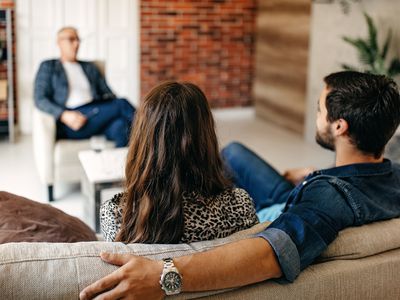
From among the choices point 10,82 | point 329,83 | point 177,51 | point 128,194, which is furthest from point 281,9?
point 128,194

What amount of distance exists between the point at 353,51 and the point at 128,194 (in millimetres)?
4120

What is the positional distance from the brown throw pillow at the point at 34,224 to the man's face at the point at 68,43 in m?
2.74

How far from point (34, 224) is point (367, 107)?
1.01 m

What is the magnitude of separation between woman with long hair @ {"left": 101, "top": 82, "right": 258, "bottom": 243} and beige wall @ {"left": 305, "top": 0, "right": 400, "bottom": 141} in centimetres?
364

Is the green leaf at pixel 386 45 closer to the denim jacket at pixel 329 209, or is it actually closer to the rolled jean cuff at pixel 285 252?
the denim jacket at pixel 329 209

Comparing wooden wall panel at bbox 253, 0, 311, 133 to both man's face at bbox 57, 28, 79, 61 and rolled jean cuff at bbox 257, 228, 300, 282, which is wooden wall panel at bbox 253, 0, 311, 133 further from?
rolled jean cuff at bbox 257, 228, 300, 282

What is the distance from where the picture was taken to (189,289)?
4.28 ft

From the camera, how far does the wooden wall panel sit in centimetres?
608

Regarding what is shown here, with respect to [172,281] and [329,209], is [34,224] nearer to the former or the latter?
[172,281]

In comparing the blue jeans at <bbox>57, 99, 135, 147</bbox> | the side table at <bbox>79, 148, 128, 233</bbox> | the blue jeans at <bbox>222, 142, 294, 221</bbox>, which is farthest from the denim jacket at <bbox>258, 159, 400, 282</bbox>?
the blue jeans at <bbox>57, 99, 135, 147</bbox>

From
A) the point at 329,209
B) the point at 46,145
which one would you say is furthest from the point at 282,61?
the point at 329,209

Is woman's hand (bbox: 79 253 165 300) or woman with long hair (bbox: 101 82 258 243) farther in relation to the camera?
woman with long hair (bbox: 101 82 258 243)

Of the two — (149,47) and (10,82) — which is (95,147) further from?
(149,47)

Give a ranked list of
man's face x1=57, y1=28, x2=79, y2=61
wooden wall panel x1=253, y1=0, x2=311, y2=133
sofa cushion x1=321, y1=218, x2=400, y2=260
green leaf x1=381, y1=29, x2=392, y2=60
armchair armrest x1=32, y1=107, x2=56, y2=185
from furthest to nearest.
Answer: wooden wall panel x1=253, y1=0, x2=311, y2=133 → green leaf x1=381, y1=29, x2=392, y2=60 → man's face x1=57, y1=28, x2=79, y2=61 → armchair armrest x1=32, y1=107, x2=56, y2=185 → sofa cushion x1=321, y1=218, x2=400, y2=260
